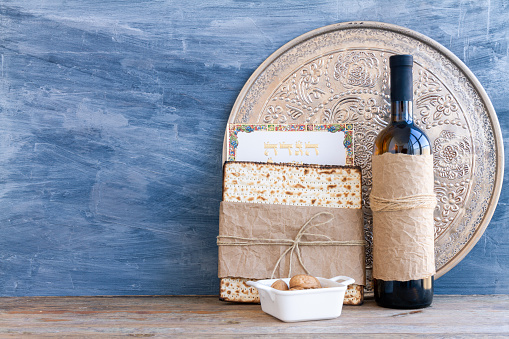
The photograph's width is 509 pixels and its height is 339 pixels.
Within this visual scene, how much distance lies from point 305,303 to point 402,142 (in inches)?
15.2

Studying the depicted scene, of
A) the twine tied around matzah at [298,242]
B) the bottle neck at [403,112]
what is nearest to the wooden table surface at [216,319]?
the twine tied around matzah at [298,242]

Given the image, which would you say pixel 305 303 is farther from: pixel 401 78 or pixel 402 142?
pixel 401 78

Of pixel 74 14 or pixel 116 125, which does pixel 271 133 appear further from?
pixel 74 14

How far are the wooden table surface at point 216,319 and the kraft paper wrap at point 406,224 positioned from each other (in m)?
0.09

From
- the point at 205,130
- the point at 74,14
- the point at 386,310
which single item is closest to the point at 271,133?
the point at 205,130

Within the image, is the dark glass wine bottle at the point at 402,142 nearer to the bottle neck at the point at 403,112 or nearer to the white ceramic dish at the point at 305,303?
the bottle neck at the point at 403,112

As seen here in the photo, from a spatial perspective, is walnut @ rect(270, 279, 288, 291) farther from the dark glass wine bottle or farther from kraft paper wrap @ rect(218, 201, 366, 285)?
the dark glass wine bottle

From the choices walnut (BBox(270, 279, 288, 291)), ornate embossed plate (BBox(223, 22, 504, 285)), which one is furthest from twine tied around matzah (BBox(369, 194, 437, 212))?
walnut (BBox(270, 279, 288, 291))

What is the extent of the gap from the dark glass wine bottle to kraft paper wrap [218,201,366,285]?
7cm

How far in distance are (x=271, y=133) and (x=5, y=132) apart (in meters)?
0.66

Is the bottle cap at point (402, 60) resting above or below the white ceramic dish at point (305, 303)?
above

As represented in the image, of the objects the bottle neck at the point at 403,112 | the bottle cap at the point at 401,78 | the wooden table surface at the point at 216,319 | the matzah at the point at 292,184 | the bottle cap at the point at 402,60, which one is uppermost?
the bottle cap at the point at 402,60

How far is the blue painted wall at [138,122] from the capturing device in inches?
46.1

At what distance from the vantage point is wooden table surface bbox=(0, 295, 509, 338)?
0.84 m
